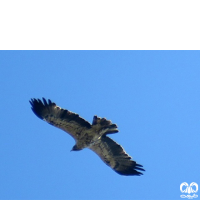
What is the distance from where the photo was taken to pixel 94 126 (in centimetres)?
1172

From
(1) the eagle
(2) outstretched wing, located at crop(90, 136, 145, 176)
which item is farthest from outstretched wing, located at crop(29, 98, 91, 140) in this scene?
(2) outstretched wing, located at crop(90, 136, 145, 176)

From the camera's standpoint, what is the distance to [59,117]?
12078 millimetres

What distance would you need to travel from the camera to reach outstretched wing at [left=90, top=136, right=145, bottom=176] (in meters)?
12.9

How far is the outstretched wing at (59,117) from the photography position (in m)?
11.9

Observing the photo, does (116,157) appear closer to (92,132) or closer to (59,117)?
(92,132)

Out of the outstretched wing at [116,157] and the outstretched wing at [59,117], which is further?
the outstretched wing at [116,157]

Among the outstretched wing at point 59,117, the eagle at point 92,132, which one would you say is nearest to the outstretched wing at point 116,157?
the eagle at point 92,132

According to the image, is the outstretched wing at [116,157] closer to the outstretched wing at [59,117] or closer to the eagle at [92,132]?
the eagle at [92,132]

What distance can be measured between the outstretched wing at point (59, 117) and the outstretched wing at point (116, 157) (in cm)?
110

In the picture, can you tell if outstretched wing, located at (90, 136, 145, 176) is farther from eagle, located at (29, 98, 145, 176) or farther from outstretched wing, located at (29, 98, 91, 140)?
outstretched wing, located at (29, 98, 91, 140)
